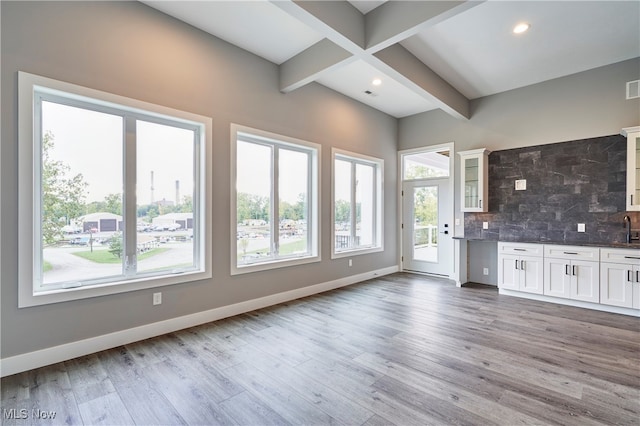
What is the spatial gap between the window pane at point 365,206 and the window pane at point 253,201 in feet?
A: 7.06

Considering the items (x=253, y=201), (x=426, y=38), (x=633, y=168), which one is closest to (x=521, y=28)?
(x=426, y=38)

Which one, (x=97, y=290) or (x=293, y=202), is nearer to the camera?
(x=97, y=290)

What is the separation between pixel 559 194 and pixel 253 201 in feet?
15.6

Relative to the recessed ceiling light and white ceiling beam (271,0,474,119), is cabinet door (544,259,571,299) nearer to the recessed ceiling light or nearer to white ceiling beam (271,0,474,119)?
white ceiling beam (271,0,474,119)

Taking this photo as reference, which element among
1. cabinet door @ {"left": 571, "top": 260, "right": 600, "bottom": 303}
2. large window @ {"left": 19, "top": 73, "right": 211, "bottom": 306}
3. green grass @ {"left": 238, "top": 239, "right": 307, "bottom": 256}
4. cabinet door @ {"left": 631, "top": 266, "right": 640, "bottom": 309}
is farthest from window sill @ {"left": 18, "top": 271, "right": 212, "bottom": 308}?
cabinet door @ {"left": 631, "top": 266, "right": 640, "bottom": 309}

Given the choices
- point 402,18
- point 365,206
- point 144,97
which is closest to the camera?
point 402,18

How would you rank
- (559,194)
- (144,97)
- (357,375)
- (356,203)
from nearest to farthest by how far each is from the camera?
1. (357,375)
2. (144,97)
3. (559,194)
4. (356,203)

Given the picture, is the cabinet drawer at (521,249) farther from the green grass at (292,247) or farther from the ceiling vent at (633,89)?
the green grass at (292,247)

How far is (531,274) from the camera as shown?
4.58 meters

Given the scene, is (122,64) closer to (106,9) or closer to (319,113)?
(106,9)

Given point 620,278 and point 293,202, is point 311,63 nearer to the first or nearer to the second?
point 293,202

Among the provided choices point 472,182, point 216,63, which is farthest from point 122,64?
point 472,182

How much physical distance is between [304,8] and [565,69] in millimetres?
4235

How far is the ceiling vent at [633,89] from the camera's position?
160 inches
